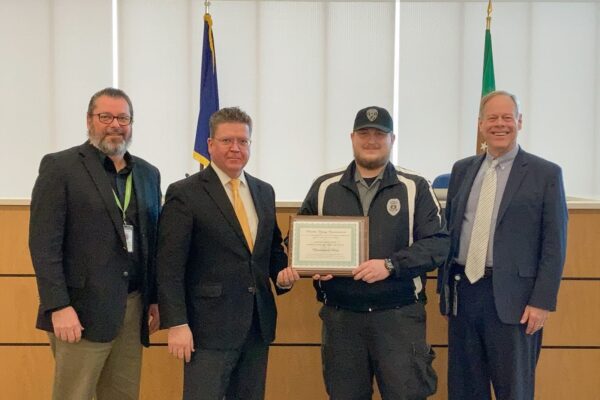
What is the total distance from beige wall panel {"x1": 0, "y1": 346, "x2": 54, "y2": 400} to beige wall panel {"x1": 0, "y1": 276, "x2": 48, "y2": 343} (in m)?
0.06

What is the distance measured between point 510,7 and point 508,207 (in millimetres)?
4210

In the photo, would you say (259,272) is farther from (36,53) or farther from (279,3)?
(36,53)

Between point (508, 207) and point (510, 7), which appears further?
point (510, 7)

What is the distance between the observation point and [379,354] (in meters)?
2.06

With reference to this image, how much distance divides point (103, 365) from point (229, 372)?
48cm

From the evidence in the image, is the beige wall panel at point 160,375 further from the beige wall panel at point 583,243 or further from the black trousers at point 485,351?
the beige wall panel at point 583,243

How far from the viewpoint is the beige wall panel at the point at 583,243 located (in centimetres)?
267

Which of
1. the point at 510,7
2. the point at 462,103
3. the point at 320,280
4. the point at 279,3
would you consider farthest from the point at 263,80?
the point at 320,280

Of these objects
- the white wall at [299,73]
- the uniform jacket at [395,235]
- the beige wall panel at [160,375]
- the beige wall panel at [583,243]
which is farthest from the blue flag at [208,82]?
the beige wall panel at [583,243]

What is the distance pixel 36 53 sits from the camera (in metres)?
5.51

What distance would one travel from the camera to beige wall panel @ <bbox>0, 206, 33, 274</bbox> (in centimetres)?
267

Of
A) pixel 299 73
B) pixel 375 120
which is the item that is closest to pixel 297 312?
pixel 375 120

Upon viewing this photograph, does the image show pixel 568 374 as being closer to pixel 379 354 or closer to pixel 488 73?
pixel 379 354

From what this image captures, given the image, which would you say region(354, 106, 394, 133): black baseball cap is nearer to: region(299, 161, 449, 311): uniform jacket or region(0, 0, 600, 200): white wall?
region(299, 161, 449, 311): uniform jacket
